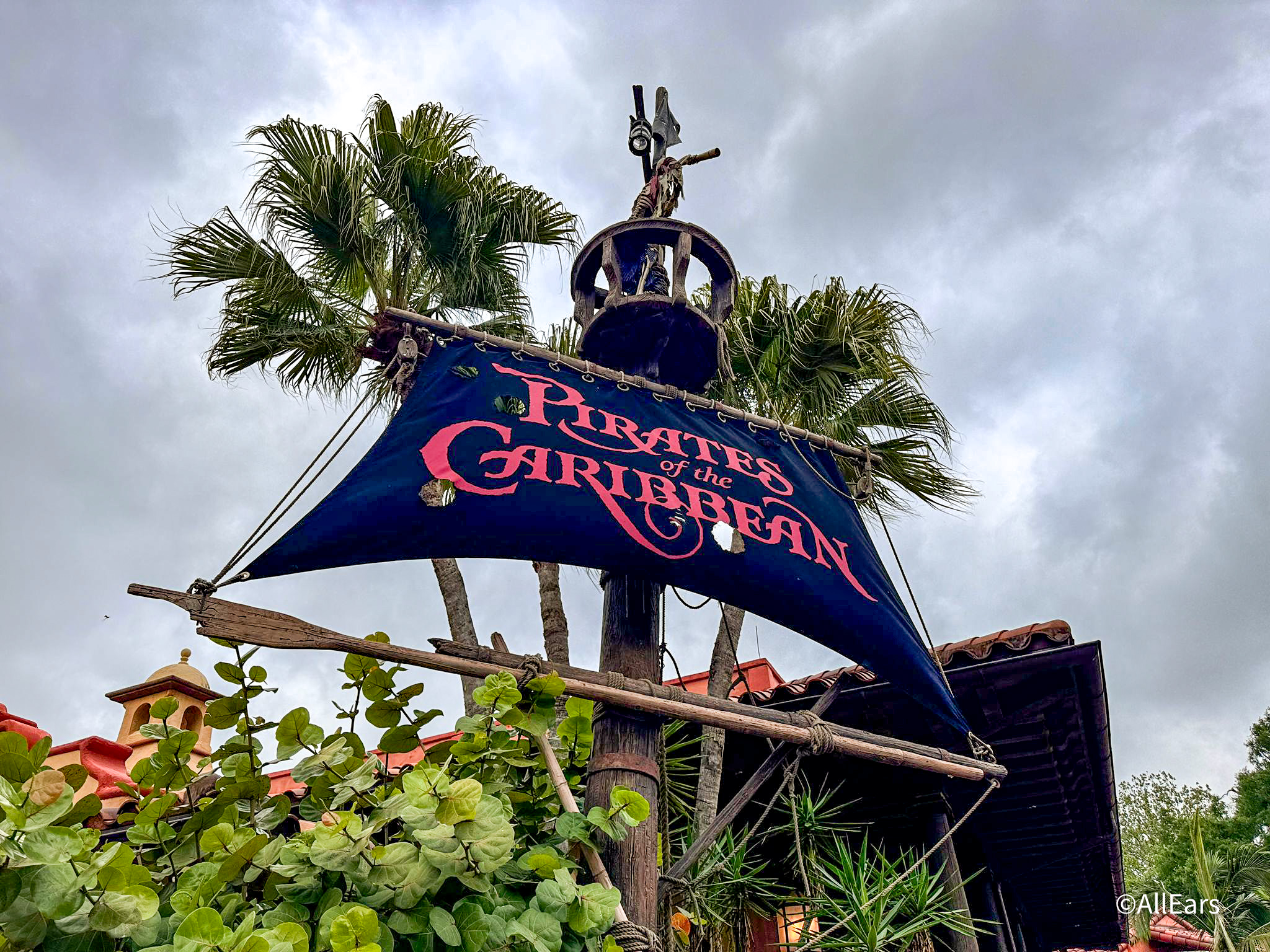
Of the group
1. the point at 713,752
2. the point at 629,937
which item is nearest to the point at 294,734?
the point at 629,937

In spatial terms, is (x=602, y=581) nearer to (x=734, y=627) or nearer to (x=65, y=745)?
(x=734, y=627)

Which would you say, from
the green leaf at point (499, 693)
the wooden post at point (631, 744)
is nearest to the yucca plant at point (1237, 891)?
the wooden post at point (631, 744)

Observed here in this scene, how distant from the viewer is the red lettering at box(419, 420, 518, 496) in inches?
124

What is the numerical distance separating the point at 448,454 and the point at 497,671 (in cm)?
81

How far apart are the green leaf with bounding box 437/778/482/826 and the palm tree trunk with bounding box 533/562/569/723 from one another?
2.69m

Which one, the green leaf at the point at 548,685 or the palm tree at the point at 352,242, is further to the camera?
the palm tree at the point at 352,242

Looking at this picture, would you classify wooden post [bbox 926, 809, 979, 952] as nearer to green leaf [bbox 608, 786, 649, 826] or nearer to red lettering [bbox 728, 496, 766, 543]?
red lettering [bbox 728, 496, 766, 543]

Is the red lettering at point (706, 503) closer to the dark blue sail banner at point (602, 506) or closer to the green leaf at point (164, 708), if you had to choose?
the dark blue sail banner at point (602, 506)

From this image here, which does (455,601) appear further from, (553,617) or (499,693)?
(499,693)

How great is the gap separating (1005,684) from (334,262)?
14.6ft

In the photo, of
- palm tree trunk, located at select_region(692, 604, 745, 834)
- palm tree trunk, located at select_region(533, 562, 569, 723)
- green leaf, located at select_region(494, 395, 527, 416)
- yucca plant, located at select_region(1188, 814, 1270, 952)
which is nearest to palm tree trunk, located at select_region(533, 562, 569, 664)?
palm tree trunk, located at select_region(533, 562, 569, 723)

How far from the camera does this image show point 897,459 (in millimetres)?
6023

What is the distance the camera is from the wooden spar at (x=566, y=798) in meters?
2.50

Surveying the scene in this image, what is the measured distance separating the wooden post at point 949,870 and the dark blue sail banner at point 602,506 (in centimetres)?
155
